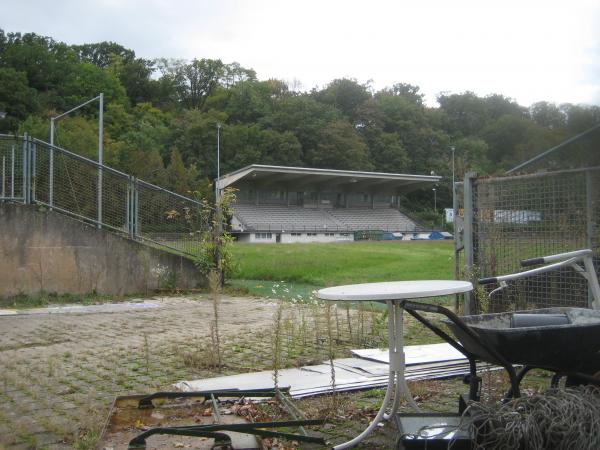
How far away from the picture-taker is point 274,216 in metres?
59.8

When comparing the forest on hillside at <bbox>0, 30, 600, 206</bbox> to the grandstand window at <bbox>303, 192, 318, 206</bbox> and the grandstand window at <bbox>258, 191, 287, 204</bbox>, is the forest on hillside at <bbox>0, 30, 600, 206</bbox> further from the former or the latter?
the grandstand window at <bbox>303, 192, 318, 206</bbox>

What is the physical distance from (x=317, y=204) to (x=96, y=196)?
5214cm

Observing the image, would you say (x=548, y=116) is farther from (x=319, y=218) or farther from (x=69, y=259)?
(x=319, y=218)

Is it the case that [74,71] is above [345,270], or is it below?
above

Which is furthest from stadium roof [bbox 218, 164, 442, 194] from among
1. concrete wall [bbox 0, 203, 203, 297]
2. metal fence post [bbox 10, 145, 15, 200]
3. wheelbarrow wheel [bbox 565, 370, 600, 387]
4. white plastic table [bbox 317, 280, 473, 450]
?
wheelbarrow wheel [bbox 565, 370, 600, 387]

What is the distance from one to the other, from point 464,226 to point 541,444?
18.5 feet

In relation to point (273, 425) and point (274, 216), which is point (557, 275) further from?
point (274, 216)

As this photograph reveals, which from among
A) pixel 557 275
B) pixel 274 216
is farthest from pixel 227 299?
pixel 274 216

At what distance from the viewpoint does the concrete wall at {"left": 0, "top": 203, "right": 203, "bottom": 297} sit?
Result: 11.9m

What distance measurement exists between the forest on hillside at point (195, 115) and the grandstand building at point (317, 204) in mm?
4118

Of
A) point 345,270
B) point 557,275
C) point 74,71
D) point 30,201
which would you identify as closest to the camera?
point 557,275

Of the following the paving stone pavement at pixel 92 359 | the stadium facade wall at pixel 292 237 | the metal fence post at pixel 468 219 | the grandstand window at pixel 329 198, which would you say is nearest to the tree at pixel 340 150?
the grandstand window at pixel 329 198

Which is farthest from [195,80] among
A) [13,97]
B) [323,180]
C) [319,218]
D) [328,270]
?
[328,270]

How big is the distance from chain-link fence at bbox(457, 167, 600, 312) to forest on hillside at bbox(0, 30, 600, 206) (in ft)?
153
